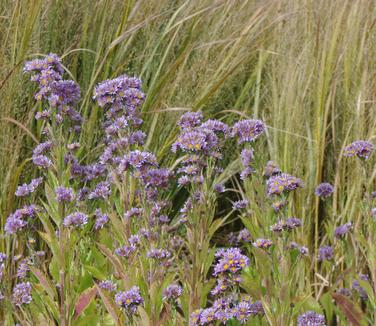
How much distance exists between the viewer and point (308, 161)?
11.2ft

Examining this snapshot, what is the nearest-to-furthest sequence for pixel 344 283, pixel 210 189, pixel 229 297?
pixel 229 297 < pixel 210 189 < pixel 344 283

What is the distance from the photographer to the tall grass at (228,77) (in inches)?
127

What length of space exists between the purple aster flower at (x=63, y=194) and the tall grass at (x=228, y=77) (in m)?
0.95

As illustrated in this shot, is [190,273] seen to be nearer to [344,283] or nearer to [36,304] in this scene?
[36,304]

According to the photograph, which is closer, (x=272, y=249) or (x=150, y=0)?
(x=272, y=249)

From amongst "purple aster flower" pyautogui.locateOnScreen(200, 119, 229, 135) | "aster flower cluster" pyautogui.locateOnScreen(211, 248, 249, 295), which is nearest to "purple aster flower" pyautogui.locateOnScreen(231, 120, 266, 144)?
"purple aster flower" pyautogui.locateOnScreen(200, 119, 229, 135)

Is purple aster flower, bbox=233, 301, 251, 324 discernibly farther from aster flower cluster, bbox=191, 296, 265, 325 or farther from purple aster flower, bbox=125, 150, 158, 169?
purple aster flower, bbox=125, 150, 158, 169

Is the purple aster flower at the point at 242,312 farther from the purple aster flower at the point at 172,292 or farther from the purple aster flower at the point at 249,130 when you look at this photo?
the purple aster flower at the point at 249,130

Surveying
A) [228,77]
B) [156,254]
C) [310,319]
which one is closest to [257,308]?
[310,319]

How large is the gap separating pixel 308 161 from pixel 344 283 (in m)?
0.64

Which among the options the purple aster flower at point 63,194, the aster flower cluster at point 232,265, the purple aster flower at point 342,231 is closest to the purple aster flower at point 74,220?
the purple aster flower at point 63,194

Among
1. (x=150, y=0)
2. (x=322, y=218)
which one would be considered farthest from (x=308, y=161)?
(x=150, y=0)

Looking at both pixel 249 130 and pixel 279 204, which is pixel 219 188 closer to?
pixel 249 130

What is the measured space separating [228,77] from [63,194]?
5.92 feet
